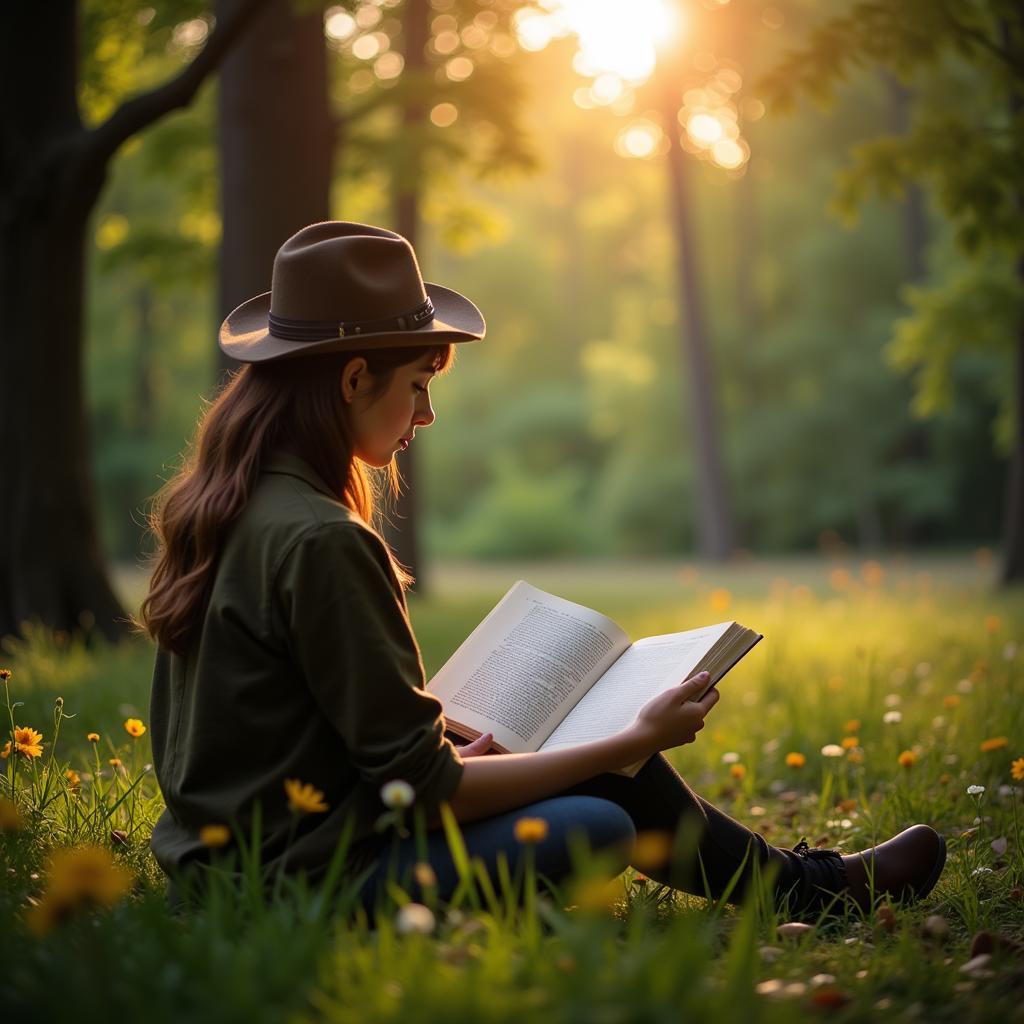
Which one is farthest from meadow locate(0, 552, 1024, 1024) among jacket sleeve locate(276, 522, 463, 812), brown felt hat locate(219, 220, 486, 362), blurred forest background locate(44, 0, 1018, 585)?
blurred forest background locate(44, 0, 1018, 585)

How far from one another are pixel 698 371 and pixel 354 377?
16462 mm

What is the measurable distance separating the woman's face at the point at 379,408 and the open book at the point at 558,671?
0.48m

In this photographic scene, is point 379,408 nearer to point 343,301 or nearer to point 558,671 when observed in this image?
point 343,301

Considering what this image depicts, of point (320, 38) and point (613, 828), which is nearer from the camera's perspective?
point (613, 828)

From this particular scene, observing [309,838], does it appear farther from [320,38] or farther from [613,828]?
[320,38]

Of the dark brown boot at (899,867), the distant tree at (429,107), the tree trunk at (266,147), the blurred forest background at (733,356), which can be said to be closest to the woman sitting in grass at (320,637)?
the dark brown boot at (899,867)

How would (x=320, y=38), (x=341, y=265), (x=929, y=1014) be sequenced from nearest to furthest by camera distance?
(x=929, y=1014) → (x=341, y=265) → (x=320, y=38)

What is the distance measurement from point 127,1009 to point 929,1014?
4.27ft

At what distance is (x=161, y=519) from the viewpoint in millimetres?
2383

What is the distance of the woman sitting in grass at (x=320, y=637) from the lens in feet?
6.81

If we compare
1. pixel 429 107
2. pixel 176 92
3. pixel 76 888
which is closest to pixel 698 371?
pixel 429 107

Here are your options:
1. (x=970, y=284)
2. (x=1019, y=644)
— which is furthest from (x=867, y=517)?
(x=1019, y=644)

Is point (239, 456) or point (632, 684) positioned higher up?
point (239, 456)

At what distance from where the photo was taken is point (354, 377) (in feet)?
7.64
